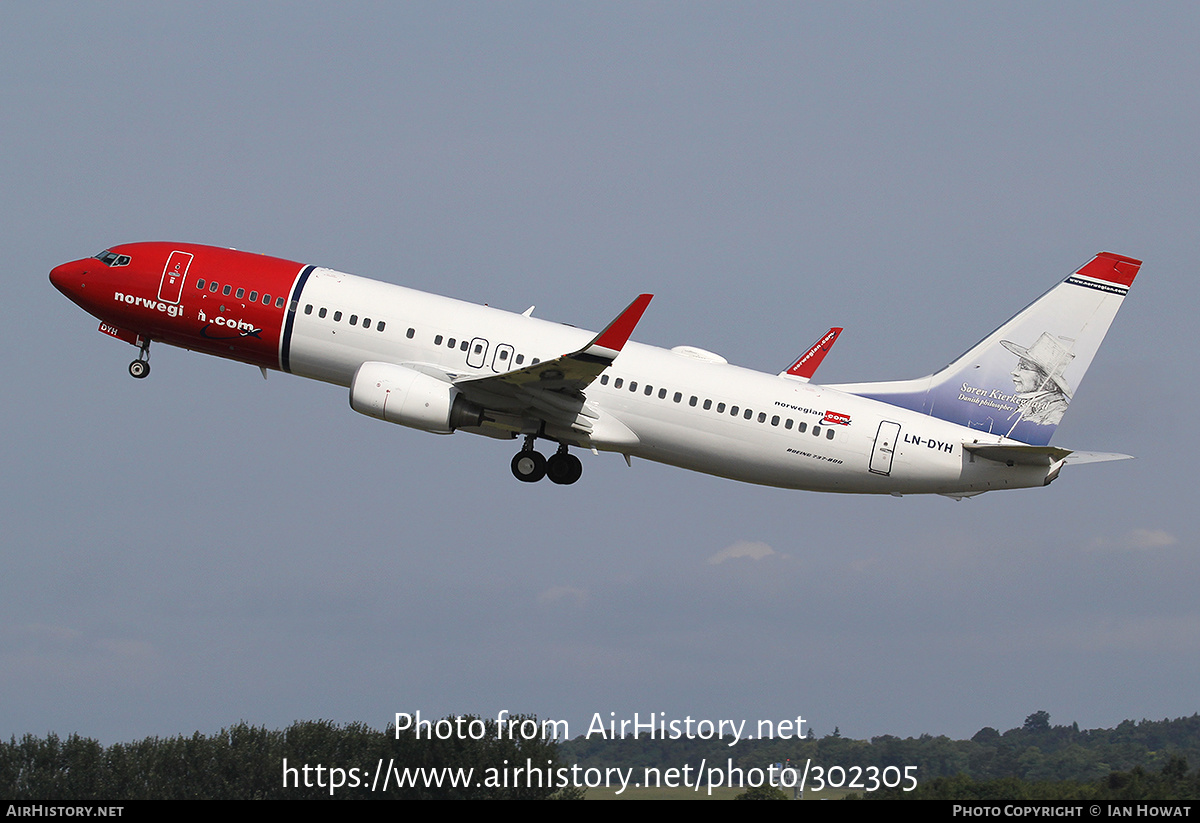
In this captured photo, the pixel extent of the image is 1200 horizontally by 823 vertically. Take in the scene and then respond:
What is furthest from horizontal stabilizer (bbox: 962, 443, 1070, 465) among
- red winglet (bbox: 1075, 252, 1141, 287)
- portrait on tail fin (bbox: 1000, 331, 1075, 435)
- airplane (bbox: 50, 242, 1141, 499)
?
red winglet (bbox: 1075, 252, 1141, 287)

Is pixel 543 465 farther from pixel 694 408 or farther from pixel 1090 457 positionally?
pixel 1090 457

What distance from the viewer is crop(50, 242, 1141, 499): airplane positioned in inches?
1812

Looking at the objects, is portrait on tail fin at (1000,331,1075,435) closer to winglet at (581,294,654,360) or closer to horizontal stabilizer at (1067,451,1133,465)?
horizontal stabilizer at (1067,451,1133,465)

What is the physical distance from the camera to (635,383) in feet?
152

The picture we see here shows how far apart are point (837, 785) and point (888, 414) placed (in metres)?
30.8

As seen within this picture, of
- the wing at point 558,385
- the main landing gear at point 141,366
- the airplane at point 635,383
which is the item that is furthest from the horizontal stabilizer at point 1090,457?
the main landing gear at point 141,366

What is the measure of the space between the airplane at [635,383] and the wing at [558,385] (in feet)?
0.26

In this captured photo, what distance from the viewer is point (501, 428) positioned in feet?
157

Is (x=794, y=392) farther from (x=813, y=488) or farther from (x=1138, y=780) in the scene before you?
(x=1138, y=780)

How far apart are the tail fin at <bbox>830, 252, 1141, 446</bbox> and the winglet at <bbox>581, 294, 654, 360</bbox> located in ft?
31.6

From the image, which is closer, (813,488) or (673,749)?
(813,488)

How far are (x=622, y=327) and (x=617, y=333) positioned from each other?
0.94 feet

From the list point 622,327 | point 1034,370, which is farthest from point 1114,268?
point 622,327
